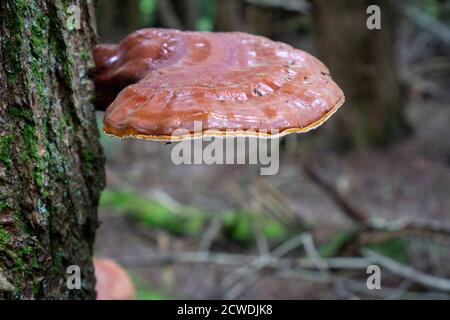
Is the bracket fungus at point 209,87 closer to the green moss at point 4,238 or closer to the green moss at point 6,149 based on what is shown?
the green moss at point 6,149

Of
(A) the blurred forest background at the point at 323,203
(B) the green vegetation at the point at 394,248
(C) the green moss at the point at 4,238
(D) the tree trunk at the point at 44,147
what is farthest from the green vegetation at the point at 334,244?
(C) the green moss at the point at 4,238

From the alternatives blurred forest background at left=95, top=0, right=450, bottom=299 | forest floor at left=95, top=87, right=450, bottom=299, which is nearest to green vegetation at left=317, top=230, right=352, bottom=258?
blurred forest background at left=95, top=0, right=450, bottom=299

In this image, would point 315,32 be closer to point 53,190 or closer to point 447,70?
point 447,70

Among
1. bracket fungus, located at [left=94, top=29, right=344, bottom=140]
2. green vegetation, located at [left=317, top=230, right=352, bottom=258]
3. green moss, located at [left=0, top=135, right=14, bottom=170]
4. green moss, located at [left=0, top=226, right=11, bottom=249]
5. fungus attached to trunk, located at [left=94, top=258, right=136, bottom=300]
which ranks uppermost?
bracket fungus, located at [left=94, top=29, right=344, bottom=140]

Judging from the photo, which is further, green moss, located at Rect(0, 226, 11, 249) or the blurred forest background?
the blurred forest background

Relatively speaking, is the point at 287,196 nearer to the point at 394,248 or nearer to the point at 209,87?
the point at 394,248
